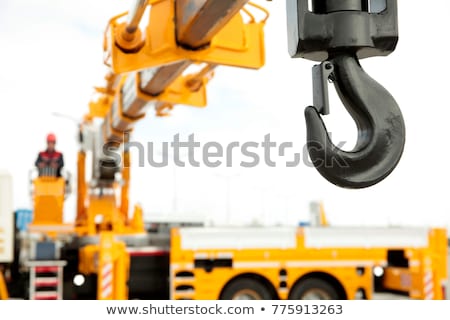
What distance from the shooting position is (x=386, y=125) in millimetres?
1748

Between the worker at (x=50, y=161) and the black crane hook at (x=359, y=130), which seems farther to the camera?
the worker at (x=50, y=161)

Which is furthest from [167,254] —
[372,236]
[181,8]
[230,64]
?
[181,8]

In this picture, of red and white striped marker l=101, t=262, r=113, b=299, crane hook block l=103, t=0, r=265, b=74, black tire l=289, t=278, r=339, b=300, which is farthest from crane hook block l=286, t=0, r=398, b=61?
black tire l=289, t=278, r=339, b=300

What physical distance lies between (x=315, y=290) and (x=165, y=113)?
3.04m

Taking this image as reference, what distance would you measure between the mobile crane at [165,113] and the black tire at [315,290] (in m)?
0.09

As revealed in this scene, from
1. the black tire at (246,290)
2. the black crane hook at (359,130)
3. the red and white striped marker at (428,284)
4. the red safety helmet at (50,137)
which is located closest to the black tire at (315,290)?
the black tire at (246,290)

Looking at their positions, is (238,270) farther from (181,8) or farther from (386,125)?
(386,125)

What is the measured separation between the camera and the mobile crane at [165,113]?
1.75 meters

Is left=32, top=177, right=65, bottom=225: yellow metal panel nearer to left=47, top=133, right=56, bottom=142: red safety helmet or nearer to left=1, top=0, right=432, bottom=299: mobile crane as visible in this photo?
left=1, top=0, right=432, bottom=299: mobile crane

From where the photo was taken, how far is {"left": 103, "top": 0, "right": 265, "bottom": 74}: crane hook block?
169 inches

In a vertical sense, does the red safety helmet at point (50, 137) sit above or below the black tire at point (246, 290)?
above

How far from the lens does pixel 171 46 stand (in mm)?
4242

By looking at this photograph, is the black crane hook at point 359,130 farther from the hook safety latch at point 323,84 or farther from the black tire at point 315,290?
the black tire at point 315,290
